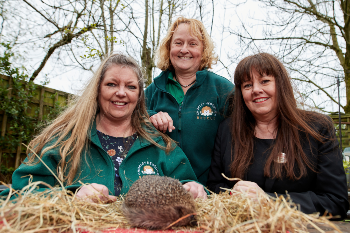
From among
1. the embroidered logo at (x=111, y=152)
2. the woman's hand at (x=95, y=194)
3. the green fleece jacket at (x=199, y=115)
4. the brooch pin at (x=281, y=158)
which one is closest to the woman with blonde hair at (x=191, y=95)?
the green fleece jacket at (x=199, y=115)

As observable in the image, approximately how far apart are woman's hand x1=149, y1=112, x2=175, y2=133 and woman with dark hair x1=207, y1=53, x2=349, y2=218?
0.63 m

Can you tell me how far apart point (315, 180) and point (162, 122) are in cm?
165

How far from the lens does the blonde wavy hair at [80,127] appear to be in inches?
93.2

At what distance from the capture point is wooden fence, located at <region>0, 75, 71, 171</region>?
643 centimetres

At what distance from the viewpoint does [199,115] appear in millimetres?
3111

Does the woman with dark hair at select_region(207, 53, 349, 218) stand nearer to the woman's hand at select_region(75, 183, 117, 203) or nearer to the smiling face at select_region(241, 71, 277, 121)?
the smiling face at select_region(241, 71, 277, 121)

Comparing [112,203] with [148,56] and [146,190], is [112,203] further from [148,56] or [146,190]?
[148,56]

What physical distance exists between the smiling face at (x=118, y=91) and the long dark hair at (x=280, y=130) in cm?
112

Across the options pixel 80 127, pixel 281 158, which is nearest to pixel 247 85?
pixel 281 158

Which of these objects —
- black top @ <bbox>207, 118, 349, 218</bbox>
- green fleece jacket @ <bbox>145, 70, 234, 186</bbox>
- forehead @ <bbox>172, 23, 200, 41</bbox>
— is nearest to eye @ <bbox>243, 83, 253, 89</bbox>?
green fleece jacket @ <bbox>145, 70, 234, 186</bbox>

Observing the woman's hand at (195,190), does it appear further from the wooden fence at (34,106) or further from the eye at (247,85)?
the wooden fence at (34,106)

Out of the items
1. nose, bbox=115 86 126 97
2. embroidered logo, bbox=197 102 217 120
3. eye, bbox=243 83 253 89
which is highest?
eye, bbox=243 83 253 89

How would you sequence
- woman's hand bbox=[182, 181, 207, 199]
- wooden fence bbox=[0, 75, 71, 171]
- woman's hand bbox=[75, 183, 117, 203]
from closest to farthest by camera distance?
woman's hand bbox=[75, 183, 117, 203]
woman's hand bbox=[182, 181, 207, 199]
wooden fence bbox=[0, 75, 71, 171]

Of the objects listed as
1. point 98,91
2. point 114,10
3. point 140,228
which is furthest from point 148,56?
point 140,228
